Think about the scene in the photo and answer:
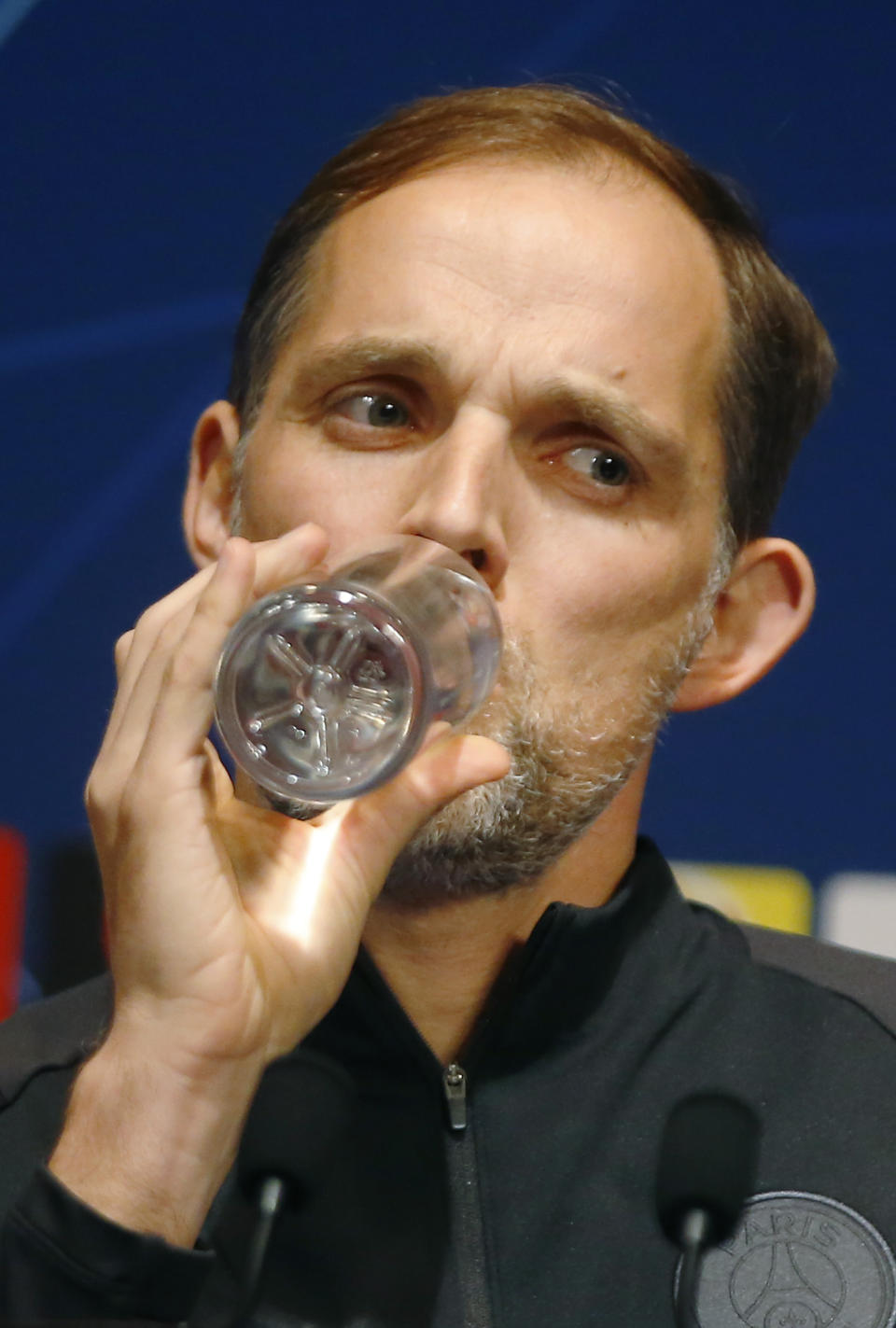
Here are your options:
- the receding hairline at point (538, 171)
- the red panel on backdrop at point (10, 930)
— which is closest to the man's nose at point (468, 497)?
the receding hairline at point (538, 171)

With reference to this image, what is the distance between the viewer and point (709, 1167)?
1127 millimetres

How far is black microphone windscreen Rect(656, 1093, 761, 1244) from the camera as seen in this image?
111cm

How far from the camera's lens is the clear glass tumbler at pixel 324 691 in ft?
3.07

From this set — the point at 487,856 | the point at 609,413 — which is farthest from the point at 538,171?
the point at 487,856

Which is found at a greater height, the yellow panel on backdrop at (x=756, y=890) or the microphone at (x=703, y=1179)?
the microphone at (x=703, y=1179)

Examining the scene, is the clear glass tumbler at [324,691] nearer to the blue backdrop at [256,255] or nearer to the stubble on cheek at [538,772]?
the stubble on cheek at [538,772]

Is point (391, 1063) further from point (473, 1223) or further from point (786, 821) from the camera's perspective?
point (786, 821)

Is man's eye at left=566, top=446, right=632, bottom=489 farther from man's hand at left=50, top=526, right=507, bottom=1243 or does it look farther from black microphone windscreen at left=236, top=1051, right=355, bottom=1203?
black microphone windscreen at left=236, top=1051, right=355, bottom=1203

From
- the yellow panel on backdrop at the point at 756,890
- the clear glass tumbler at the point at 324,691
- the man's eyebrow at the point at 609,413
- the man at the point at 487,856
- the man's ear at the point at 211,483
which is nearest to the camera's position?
the clear glass tumbler at the point at 324,691

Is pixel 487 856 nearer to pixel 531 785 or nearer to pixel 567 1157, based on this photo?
pixel 531 785

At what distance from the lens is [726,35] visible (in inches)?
70.3

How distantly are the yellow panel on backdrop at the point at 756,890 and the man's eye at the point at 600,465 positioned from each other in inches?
22.0

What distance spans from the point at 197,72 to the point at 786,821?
3.51 ft

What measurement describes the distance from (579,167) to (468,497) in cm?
40
